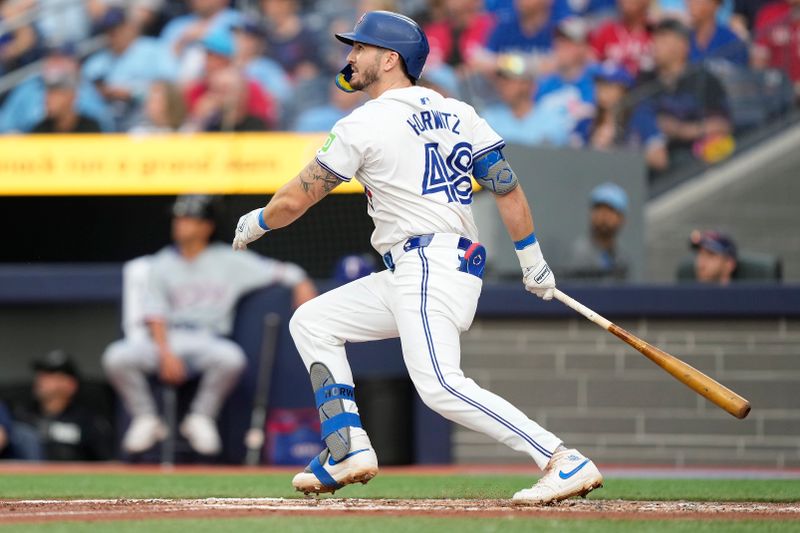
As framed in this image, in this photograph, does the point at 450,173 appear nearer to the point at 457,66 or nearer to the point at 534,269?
the point at 534,269

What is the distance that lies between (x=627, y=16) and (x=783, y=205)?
2284 millimetres

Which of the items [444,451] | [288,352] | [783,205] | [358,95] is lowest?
[444,451]

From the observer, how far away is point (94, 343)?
10.2 metres

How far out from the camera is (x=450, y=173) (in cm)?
490

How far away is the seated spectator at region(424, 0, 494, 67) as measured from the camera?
11.5 meters

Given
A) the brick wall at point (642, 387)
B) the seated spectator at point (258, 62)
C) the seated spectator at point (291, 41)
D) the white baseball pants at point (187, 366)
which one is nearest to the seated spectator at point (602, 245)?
the brick wall at point (642, 387)

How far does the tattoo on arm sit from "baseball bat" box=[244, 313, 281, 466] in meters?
4.20

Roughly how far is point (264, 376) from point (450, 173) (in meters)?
4.31

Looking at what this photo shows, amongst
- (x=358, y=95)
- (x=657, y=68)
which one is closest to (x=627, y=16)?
(x=657, y=68)

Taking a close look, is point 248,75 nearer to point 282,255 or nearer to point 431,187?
point 282,255

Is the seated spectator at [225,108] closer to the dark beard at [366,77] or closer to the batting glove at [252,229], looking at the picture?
the dark beard at [366,77]

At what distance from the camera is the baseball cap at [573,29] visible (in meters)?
11.5

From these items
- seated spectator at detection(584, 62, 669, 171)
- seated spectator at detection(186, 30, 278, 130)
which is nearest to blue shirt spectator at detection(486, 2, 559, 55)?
seated spectator at detection(584, 62, 669, 171)

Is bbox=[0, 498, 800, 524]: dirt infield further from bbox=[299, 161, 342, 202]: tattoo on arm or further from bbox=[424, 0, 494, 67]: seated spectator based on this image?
bbox=[424, 0, 494, 67]: seated spectator
